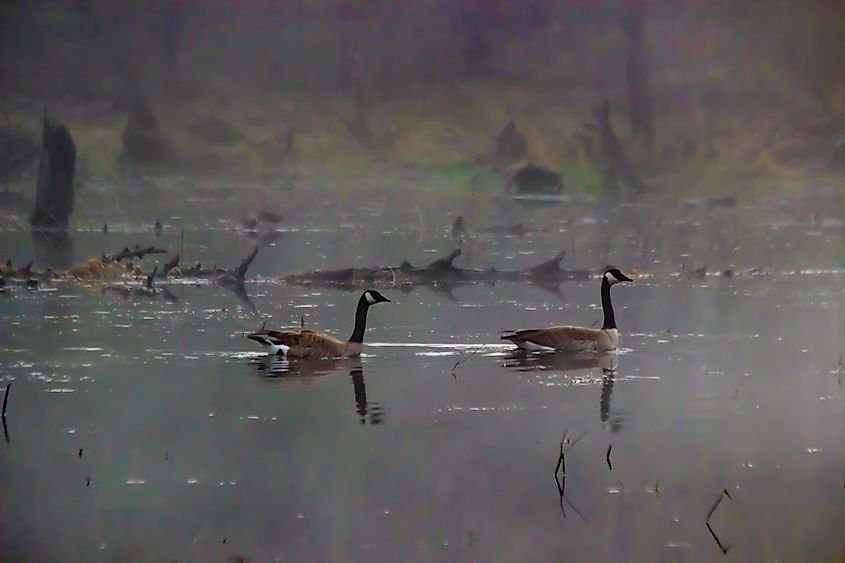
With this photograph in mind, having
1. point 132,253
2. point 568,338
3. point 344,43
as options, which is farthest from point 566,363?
point 132,253

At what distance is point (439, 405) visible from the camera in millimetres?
3174

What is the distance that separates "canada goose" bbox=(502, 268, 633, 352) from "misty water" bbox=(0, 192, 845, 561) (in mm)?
39

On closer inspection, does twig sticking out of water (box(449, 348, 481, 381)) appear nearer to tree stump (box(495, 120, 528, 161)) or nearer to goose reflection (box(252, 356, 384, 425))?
goose reflection (box(252, 356, 384, 425))

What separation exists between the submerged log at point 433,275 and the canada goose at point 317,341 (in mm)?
79

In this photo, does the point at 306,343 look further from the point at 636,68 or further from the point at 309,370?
the point at 636,68

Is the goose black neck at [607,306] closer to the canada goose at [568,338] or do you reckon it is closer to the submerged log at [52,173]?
the canada goose at [568,338]

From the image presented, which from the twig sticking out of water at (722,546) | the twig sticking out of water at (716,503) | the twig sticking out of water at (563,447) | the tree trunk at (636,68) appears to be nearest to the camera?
the twig sticking out of water at (722,546)

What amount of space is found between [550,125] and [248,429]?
1.35m

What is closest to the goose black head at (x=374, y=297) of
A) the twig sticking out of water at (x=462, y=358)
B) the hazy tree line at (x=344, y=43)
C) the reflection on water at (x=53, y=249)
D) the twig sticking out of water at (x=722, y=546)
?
the twig sticking out of water at (x=462, y=358)

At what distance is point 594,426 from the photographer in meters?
3.12

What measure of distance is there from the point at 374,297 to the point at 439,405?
42 centimetres

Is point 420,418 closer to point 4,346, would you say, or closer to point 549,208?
point 549,208

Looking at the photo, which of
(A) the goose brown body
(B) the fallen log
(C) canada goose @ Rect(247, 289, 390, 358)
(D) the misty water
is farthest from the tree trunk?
(B) the fallen log

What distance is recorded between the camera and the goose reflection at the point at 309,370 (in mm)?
3232
